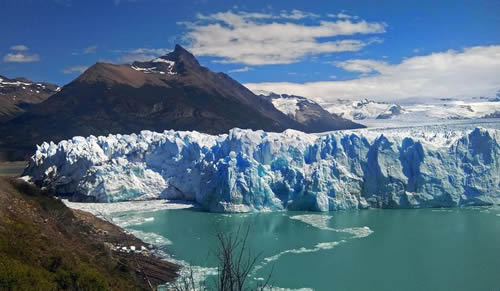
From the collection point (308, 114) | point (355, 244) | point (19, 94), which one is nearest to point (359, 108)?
point (308, 114)

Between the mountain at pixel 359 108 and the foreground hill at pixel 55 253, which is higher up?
the mountain at pixel 359 108

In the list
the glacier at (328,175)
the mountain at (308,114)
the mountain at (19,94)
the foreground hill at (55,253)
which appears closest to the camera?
the foreground hill at (55,253)

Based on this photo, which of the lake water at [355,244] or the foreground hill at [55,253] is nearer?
the foreground hill at [55,253]

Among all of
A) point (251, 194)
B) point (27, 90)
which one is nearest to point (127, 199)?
point (251, 194)

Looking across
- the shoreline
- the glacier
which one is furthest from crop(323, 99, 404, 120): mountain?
the shoreline

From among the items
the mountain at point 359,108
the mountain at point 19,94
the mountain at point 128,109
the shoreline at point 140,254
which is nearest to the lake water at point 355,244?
the shoreline at point 140,254

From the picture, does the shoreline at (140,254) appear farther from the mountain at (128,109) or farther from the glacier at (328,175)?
the mountain at (128,109)
